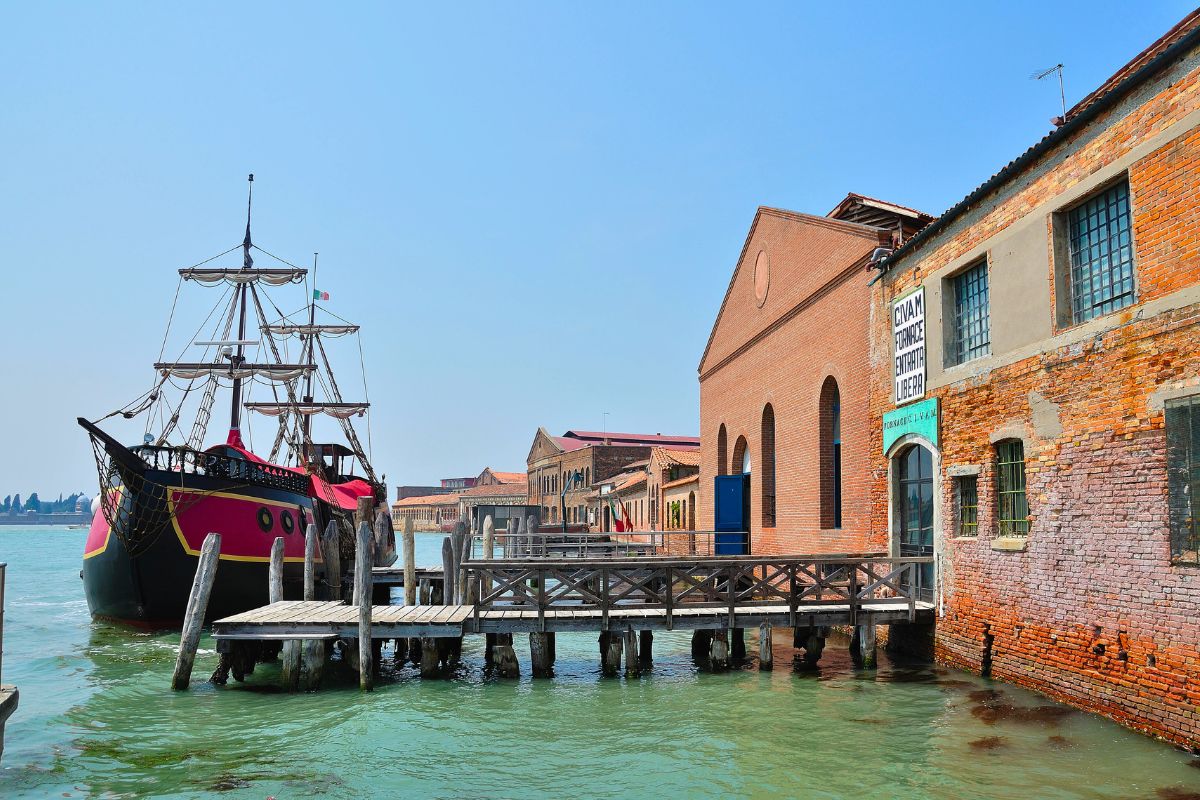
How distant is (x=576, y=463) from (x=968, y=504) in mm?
54050

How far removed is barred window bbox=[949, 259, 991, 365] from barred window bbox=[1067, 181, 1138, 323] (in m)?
1.82

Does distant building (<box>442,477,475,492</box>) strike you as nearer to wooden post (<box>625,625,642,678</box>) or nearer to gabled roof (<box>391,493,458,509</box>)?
gabled roof (<box>391,493,458,509</box>)

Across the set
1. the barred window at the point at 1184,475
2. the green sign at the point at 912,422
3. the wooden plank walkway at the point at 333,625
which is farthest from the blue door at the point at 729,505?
the barred window at the point at 1184,475

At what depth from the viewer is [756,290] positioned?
886 inches

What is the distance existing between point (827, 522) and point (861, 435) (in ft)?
8.86

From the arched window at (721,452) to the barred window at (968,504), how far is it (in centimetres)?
1327

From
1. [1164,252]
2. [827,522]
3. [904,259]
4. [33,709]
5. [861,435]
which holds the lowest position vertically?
[33,709]

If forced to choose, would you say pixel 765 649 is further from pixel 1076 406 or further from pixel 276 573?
pixel 276 573

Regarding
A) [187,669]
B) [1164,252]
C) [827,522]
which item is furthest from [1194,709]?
[187,669]

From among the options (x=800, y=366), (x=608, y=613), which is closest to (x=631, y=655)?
(x=608, y=613)

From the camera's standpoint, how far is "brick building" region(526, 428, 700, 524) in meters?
63.3

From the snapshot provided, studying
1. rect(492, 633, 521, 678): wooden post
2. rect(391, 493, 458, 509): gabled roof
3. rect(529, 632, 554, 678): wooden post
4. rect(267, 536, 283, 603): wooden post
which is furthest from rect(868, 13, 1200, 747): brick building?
rect(391, 493, 458, 509): gabled roof

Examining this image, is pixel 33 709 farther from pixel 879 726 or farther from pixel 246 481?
pixel 879 726

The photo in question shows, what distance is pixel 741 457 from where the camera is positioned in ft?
83.4
